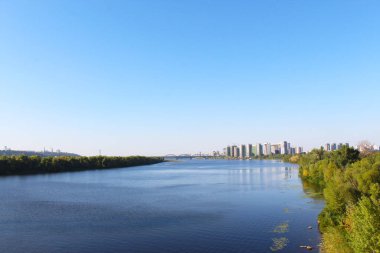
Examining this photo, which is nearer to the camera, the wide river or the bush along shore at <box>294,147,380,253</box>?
the bush along shore at <box>294,147,380,253</box>

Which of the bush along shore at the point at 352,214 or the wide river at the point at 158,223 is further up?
the bush along shore at the point at 352,214

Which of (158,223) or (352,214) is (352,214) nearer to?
(352,214)

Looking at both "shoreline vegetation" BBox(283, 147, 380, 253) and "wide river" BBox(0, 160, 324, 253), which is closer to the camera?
"shoreline vegetation" BBox(283, 147, 380, 253)

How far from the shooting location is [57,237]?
1818 inches

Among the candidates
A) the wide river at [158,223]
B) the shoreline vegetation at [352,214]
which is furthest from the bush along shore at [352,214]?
the wide river at [158,223]

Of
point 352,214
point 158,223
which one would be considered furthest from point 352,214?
point 158,223

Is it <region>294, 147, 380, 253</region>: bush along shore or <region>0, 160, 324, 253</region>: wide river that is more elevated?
<region>294, 147, 380, 253</region>: bush along shore

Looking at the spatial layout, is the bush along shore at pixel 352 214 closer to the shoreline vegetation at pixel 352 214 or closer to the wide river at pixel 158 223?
the shoreline vegetation at pixel 352 214

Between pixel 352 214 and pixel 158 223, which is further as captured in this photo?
pixel 158 223

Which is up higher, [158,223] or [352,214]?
[352,214]

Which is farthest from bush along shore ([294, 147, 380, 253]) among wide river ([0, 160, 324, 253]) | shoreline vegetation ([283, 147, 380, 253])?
wide river ([0, 160, 324, 253])

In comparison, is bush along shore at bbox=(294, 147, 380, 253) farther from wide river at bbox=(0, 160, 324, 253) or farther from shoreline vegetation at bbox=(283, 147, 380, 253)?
wide river at bbox=(0, 160, 324, 253)

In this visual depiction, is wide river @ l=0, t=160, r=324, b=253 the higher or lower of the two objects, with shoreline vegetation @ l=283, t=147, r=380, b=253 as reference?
lower

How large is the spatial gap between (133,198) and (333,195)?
50.2 m
